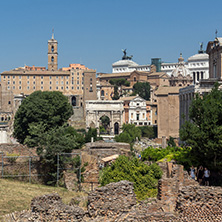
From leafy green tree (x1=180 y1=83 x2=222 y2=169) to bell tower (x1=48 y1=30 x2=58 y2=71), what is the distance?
293 feet

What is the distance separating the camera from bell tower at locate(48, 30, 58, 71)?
344 feet

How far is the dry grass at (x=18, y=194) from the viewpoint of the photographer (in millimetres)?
11812

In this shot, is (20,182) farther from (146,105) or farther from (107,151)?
(146,105)

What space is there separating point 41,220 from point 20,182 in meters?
8.29

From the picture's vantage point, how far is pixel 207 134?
17.1 meters

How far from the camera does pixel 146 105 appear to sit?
3605 inches

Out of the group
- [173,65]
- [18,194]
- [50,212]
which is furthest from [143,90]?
[50,212]

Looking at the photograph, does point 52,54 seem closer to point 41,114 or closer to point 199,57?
point 199,57

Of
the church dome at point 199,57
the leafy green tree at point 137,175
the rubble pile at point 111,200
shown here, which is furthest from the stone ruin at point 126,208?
the church dome at point 199,57

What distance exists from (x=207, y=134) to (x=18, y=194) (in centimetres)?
726

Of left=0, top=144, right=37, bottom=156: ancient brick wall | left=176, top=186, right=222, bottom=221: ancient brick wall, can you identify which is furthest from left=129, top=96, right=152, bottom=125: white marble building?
left=176, top=186, right=222, bottom=221: ancient brick wall

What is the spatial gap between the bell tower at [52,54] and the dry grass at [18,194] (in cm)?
9036

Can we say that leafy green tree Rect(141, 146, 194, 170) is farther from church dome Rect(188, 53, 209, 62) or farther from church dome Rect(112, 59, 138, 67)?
church dome Rect(112, 59, 138, 67)

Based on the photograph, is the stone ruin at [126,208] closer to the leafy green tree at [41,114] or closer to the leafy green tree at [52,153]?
the leafy green tree at [52,153]
